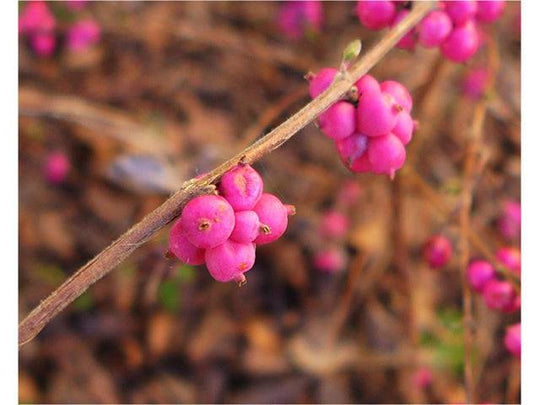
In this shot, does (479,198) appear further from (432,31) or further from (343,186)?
(432,31)

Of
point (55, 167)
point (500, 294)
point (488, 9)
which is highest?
point (55, 167)

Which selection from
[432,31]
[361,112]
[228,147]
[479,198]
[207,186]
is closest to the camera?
[207,186]

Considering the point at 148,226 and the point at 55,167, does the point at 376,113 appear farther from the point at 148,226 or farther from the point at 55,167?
the point at 55,167

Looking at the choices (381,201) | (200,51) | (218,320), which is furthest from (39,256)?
(381,201)

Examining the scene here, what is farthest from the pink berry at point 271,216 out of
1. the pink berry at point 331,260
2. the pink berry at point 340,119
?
the pink berry at point 331,260

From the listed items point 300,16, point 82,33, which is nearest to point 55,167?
point 82,33

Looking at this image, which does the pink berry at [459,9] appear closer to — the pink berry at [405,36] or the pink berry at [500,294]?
the pink berry at [405,36]
